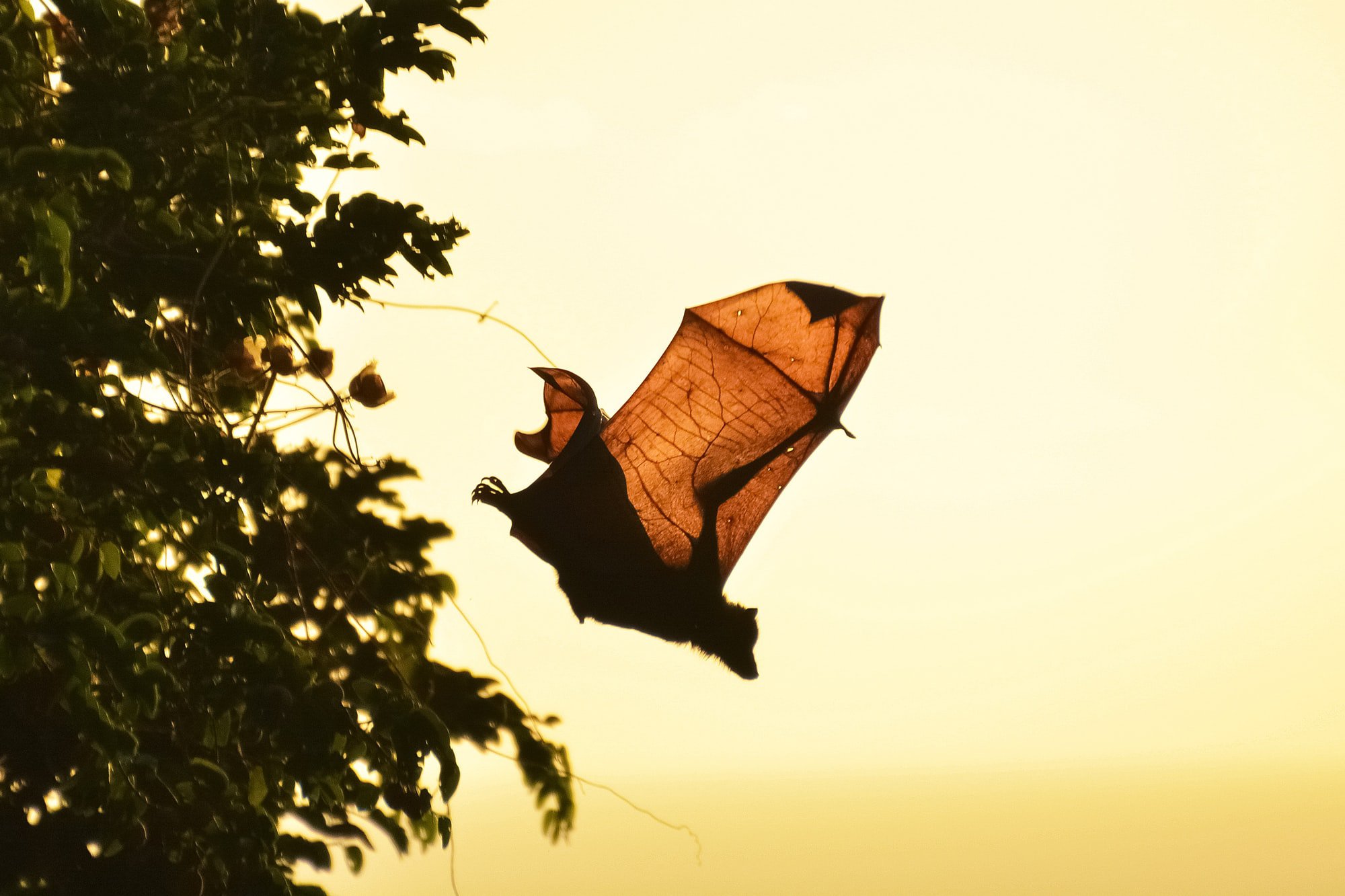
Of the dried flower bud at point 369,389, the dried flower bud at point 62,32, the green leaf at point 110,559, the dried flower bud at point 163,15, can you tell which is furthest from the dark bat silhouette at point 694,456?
the dried flower bud at point 62,32

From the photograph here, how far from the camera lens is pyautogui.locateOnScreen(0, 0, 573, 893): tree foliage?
2.08m

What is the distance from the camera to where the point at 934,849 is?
157 feet

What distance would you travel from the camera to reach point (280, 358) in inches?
117

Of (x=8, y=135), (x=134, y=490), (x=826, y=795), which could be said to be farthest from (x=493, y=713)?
(x=826, y=795)

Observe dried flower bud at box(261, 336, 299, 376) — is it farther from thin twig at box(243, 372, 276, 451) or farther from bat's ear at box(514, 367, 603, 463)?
bat's ear at box(514, 367, 603, 463)

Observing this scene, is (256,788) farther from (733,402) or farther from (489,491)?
(733,402)

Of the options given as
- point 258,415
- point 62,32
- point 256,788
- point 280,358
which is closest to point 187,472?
point 258,415

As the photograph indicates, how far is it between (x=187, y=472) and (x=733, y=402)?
83.2 inches

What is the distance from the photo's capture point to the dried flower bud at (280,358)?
9.73 ft

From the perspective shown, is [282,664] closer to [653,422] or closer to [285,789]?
[285,789]

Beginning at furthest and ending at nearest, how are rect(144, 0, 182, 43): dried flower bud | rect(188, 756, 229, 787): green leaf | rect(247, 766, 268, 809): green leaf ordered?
rect(144, 0, 182, 43): dried flower bud < rect(247, 766, 268, 809): green leaf < rect(188, 756, 229, 787): green leaf

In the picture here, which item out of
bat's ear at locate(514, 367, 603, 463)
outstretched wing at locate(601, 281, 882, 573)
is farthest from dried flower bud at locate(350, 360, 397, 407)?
outstretched wing at locate(601, 281, 882, 573)

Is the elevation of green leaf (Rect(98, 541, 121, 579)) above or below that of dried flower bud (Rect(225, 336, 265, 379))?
below

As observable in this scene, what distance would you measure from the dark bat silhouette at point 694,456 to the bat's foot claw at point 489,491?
8cm
